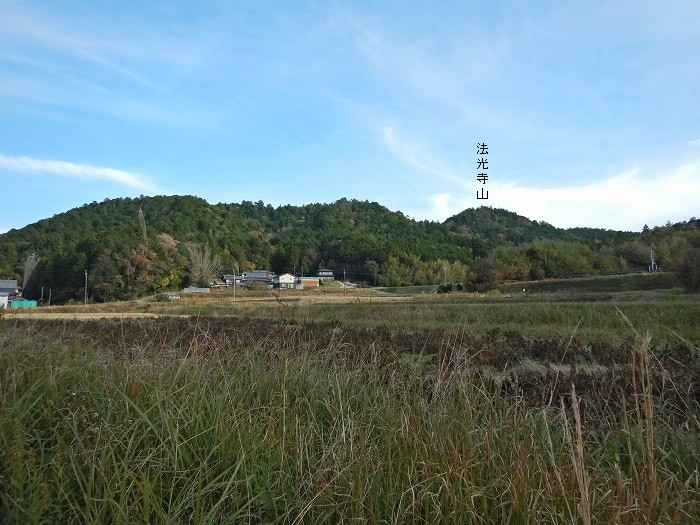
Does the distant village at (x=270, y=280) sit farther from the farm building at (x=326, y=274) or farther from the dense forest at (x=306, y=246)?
the dense forest at (x=306, y=246)

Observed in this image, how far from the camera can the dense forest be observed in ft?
217

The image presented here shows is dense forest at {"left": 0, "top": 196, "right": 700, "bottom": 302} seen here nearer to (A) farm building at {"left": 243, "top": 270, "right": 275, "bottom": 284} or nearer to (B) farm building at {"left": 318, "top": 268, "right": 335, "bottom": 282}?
(B) farm building at {"left": 318, "top": 268, "right": 335, "bottom": 282}

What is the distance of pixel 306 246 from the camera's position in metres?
112

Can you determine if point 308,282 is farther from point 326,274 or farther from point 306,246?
point 306,246

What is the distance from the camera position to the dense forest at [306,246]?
217 ft

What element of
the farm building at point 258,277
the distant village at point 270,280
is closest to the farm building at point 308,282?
the distant village at point 270,280

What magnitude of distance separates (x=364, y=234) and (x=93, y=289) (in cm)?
6474

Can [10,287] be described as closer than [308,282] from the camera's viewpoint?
Yes

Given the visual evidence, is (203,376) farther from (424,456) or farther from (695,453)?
(695,453)

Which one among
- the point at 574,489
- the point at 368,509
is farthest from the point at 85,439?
the point at 574,489

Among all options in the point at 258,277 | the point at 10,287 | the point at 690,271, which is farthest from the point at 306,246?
the point at 690,271

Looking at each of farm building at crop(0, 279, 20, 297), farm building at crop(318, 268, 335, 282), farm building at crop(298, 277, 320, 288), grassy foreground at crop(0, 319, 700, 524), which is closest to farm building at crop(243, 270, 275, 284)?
farm building at crop(298, 277, 320, 288)

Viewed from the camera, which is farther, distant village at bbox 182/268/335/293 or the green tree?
distant village at bbox 182/268/335/293

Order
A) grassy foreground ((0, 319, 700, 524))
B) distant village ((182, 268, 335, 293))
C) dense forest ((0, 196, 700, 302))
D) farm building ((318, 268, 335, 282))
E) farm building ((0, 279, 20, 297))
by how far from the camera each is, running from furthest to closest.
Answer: farm building ((318, 268, 335, 282)) → distant village ((182, 268, 335, 293)) → farm building ((0, 279, 20, 297)) → dense forest ((0, 196, 700, 302)) → grassy foreground ((0, 319, 700, 524))
